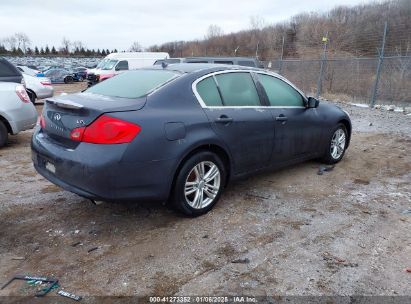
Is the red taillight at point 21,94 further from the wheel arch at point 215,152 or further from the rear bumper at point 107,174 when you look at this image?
the wheel arch at point 215,152

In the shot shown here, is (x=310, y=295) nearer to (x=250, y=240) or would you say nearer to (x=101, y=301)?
(x=250, y=240)

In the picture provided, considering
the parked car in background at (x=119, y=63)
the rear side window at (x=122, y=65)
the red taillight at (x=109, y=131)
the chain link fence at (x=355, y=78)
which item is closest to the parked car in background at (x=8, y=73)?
the red taillight at (x=109, y=131)

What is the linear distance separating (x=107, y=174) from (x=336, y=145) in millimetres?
4006

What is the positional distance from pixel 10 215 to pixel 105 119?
1652 millimetres

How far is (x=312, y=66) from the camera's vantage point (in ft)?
59.0

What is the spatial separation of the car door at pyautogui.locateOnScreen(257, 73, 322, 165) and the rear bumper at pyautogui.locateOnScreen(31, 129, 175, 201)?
69.1 inches

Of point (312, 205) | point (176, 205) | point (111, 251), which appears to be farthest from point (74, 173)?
point (312, 205)

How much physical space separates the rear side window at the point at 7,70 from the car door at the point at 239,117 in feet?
23.8

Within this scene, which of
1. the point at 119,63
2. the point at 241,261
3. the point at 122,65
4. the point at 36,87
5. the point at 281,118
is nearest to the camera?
the point at 241,261

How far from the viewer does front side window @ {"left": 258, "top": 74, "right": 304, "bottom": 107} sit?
186 inches

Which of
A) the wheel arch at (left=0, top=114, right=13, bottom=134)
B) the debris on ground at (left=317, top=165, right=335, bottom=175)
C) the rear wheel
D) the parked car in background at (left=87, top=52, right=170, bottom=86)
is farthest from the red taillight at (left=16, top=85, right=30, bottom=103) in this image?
the rear wheel

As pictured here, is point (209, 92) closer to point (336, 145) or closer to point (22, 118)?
point (336, 145)

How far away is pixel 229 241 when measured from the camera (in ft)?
11.3

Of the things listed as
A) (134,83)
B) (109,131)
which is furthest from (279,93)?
(109,131)
